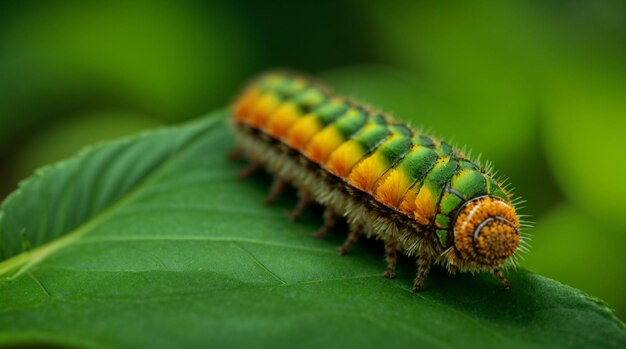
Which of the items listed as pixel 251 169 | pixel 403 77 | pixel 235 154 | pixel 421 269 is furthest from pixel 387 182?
pixel 403 77

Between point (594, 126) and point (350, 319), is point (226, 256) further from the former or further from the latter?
point (594, 126)

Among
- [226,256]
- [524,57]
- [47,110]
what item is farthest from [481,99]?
[47,110]

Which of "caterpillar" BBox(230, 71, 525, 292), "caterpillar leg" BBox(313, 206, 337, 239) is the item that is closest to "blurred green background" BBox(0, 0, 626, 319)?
"caterpillar" BBox(230, 71, 525, 292)

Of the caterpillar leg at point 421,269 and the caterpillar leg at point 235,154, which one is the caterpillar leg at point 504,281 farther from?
the caterpillar leg at point 235,154

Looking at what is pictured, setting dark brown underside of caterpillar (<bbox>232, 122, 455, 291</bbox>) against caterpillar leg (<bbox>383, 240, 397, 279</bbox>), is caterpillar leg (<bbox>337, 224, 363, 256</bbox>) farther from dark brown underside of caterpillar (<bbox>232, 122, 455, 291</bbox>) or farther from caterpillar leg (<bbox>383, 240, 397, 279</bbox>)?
caterpillar leg (<bbox>383, 240, 397, 279</bbox>)

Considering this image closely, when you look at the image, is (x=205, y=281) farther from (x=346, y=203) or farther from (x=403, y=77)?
(x=403, y=77)

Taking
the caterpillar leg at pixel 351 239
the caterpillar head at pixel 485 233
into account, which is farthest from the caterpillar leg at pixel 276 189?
the caterpillar head at pixel 485 233

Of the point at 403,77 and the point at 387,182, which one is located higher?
the point at 403,77
